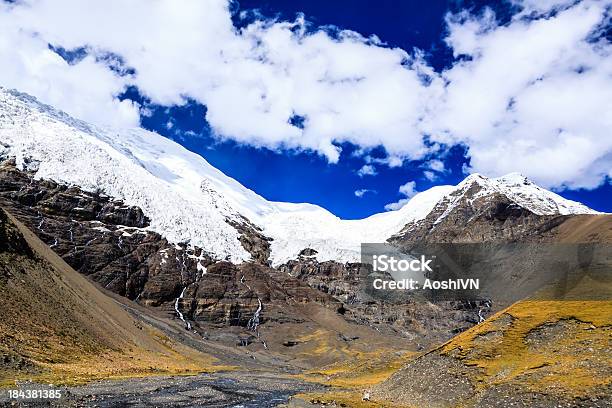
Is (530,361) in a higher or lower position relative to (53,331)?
higher

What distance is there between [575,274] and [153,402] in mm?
61901

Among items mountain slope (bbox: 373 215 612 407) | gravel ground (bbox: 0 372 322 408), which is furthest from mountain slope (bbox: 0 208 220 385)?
mountain slope (bbox: 373 215 612 407)

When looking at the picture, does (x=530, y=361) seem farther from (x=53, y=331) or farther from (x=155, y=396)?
(x=53, y=331)

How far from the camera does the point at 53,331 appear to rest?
296 ft

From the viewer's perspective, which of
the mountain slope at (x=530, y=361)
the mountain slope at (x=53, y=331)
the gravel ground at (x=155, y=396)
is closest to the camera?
the mountain slope at (x=530, y=361)

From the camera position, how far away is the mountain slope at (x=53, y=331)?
72.6m

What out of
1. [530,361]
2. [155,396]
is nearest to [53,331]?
[155,396]

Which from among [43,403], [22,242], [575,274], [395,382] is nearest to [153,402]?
[43,403]

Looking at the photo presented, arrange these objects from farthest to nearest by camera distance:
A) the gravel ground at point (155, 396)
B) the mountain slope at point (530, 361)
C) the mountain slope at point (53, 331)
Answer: the mountain slope at point (53, 331)
the gravel ground at point (155, 396)
the mountain slope at point (530, 361)

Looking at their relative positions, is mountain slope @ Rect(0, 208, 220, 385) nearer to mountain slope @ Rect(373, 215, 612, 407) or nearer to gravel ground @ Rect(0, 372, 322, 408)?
gravel ground @ Rect(0, 372, 322, 408)

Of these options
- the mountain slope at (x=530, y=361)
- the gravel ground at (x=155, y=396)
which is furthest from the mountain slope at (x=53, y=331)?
the mountain slope at (x=530, y=361)

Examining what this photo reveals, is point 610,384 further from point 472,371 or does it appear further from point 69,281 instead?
point 69,281

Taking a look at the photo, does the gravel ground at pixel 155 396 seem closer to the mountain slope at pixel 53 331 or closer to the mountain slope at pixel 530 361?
the mountain slope at pixel 53 331

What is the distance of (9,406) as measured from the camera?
44156mm
